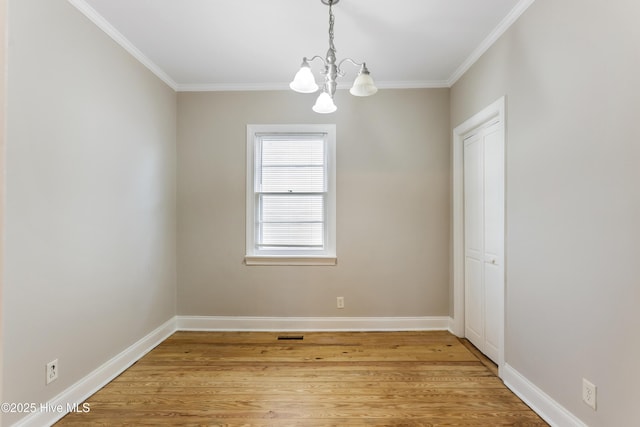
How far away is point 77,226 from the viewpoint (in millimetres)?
2160

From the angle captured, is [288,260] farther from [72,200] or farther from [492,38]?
[492,38]

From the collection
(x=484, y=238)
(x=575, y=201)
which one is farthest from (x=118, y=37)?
(x=484, y=238)

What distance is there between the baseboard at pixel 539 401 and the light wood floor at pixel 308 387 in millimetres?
48

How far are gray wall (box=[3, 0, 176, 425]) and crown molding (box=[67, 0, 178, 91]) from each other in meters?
0.05

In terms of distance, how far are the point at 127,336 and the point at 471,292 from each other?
3118mm

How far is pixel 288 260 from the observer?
352 cm

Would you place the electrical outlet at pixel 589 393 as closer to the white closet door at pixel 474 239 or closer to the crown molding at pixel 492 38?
the white closet door at pixel 474 239

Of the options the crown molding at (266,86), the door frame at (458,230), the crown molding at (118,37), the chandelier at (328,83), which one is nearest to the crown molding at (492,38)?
the crown molding at (266,86)

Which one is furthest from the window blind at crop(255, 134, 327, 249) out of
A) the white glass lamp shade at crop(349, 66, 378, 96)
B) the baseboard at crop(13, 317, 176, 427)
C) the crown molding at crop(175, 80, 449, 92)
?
the white glass lamp shade at crop(349, 66, 378, 96)

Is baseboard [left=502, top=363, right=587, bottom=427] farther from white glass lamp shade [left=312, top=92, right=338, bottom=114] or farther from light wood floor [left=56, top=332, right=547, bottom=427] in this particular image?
white glass lamp shade [left=312, top=92, right=338, bottom=114]

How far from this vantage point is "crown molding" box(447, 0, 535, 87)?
7.29 ft

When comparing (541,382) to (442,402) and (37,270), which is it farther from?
(37,270)

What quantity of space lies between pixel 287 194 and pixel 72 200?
1919mm

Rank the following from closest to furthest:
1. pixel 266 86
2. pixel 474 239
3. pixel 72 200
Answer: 1. pixel 72 200
2. pixel 474 239
3. pixel 266 86
